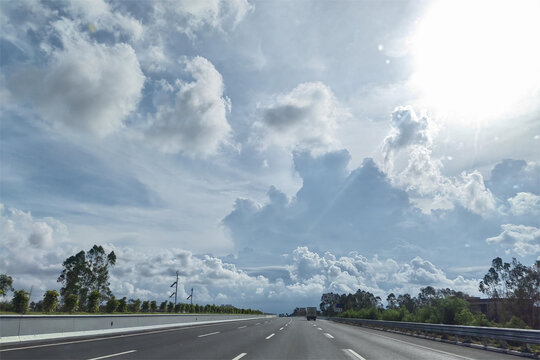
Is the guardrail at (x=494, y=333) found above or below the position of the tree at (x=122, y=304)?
above

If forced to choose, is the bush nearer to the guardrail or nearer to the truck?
the truck

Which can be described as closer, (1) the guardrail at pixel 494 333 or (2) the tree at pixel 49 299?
(1) the guardrail at pixel 494 333

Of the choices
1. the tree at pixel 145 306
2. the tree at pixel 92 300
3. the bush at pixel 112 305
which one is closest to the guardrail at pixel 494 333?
the tree at pixel 92 300

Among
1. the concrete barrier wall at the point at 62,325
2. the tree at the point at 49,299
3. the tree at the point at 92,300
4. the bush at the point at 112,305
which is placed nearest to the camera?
the concrete barrier wall at the point at 62,325

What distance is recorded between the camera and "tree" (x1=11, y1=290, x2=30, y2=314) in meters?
28.7

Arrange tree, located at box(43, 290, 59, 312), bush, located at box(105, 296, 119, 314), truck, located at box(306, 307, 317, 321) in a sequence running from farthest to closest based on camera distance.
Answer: truck, located at box(306, 307, 317, 321) → bush, located at box(105, 296, 119, 314) → tree, located at box(43, 290, 59, 312)

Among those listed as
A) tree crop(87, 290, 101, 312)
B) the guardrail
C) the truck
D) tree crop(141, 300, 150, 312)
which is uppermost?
the guardrail

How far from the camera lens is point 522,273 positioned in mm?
76812

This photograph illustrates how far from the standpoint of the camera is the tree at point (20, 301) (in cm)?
2873

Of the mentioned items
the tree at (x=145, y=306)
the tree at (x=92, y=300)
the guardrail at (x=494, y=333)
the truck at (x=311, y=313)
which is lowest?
the truck at (x=311, y=313)

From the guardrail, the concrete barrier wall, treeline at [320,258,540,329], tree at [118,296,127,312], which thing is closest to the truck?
treeline at [320,258,540,329]

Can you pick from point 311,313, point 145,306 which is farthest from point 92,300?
point 311,313

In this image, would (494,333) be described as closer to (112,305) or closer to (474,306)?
(112,305)

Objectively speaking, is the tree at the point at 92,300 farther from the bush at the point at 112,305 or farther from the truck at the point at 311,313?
the truck at the point at 311,313
